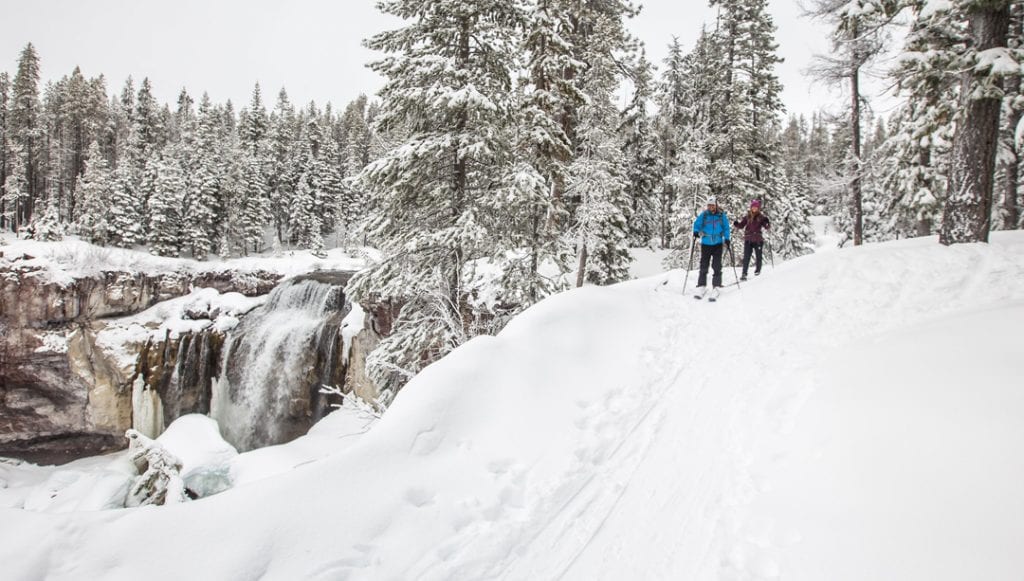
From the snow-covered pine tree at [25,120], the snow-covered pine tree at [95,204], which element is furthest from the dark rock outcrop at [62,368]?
the snow-covered pine tree at [25,120]

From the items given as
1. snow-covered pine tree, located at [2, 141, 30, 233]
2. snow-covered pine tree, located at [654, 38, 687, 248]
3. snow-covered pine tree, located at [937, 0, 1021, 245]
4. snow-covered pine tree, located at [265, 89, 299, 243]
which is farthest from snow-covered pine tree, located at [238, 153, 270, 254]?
snow-covered pine tree, located at [937, 0, 1021, 245]

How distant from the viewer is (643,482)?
3928mm

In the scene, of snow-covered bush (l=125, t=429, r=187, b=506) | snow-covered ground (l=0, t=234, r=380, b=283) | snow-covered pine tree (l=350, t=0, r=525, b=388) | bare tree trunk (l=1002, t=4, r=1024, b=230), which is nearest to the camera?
snow-covered bush (l=125, t=429, r=187, b=506)

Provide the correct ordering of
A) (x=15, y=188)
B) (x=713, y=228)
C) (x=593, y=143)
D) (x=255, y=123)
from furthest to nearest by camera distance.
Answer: (x=255, y=123), (x=15, y=188), (x=593, y=143), (x=713, y=228)

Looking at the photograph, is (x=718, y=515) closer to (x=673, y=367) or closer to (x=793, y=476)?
(x=793, y=476)

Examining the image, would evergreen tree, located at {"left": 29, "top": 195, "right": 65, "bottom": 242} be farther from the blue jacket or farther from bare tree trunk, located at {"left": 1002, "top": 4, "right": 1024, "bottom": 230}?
bare tree trunk, located at {"left": 1002, "top": 4, "right": 1024, "bottom": 230}

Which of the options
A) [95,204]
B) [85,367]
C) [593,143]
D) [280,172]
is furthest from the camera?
[280,172]

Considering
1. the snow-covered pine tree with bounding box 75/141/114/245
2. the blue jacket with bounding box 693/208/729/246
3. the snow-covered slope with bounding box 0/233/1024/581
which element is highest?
the snow-covered pine tree with bounding box 75/141/114/245

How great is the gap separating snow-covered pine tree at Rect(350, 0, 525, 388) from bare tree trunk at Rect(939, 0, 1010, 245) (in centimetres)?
910

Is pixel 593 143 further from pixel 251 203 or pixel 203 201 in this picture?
pixel 251 203

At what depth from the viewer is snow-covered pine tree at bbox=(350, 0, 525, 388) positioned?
29.6 ft

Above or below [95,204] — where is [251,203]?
above

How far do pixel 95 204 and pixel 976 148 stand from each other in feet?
163

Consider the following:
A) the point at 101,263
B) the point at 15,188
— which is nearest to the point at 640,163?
the point at 101,263
